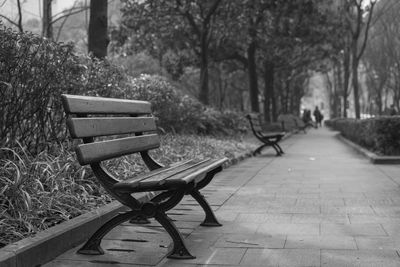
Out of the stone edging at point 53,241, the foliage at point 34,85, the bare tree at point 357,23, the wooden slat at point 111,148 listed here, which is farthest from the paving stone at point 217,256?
the bare tree at point 357,23

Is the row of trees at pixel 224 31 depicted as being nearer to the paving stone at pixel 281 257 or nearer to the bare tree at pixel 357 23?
the bare tree at pixel 357 23

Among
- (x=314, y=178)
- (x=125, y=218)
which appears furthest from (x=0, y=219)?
(x=314, y=178)

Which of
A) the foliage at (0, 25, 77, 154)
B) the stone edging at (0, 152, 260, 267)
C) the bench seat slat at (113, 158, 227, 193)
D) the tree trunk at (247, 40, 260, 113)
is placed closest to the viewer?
the stone edging at (0, 152, 260, 267)

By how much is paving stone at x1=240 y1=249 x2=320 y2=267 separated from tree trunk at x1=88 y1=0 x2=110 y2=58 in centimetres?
617

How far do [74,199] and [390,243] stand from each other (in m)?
2.79

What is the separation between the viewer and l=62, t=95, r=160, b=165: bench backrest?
13.5 feet

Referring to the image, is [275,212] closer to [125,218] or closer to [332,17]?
[125,218]

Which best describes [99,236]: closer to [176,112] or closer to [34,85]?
A: [34,85]

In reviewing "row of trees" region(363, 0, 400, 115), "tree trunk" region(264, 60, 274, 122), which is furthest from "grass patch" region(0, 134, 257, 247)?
"tree trunk" region(264, 60, 274, 122)

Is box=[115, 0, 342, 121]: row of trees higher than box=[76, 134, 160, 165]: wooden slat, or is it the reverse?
box=[115, 0, 342, 121]: row of trees

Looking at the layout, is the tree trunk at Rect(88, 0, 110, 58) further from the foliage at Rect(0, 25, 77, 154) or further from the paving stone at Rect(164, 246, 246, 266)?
the paving stone at Rect(164, 246, 246, 266)

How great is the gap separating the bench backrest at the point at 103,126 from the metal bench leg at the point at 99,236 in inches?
18.5

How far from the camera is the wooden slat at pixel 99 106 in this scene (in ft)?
13.7

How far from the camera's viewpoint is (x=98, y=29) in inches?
383
